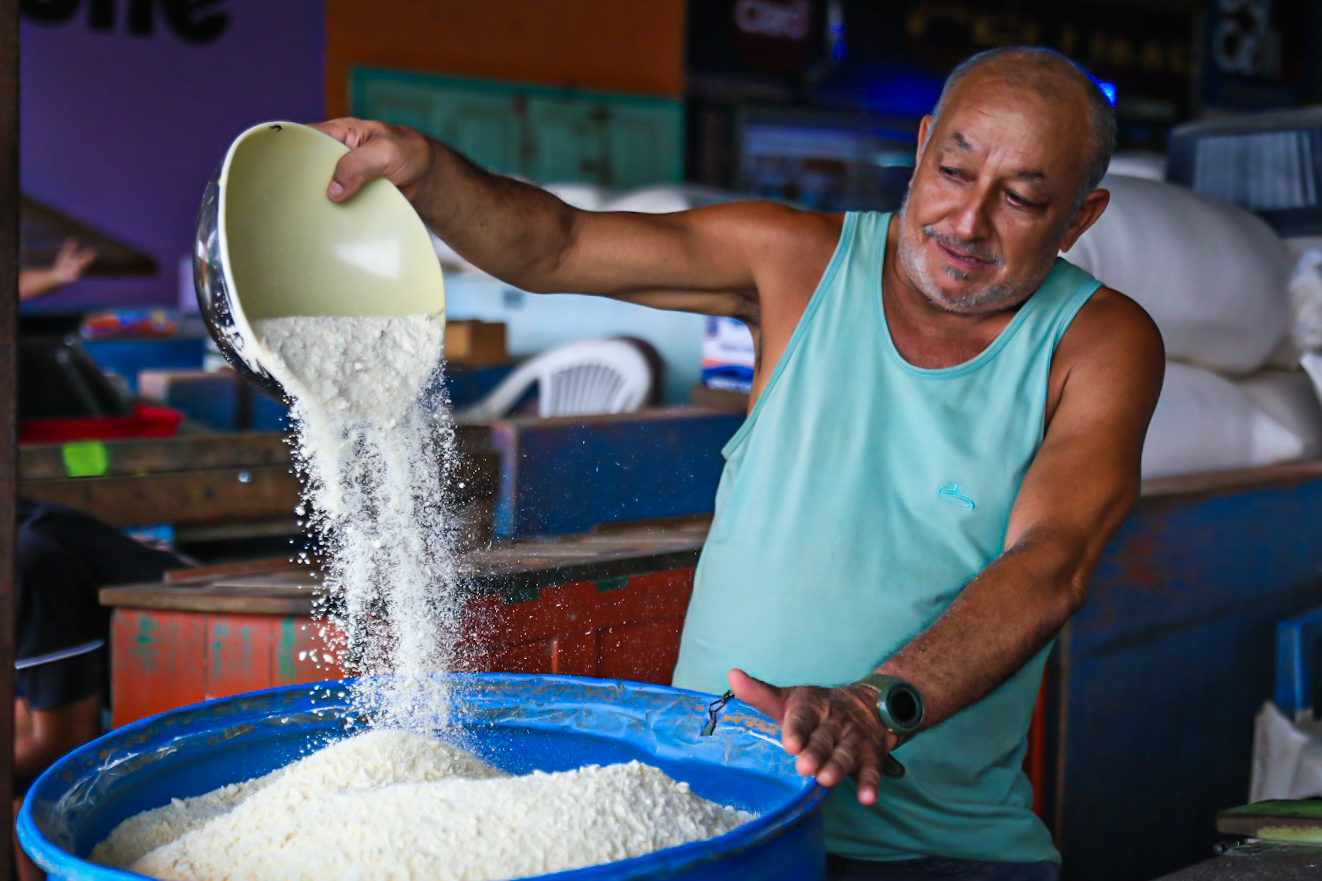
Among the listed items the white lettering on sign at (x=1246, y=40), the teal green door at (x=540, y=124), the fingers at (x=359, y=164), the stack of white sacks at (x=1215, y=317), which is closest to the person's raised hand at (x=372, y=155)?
the fingers at (x=359, y=164)

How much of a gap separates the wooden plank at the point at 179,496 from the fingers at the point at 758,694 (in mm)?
1875

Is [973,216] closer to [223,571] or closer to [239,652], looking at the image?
[239,652]

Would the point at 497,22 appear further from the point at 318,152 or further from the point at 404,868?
the point at 404,868

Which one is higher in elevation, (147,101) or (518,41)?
(518,41)

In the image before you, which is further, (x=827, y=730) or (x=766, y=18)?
(x=766, y=18)

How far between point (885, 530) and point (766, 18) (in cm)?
611

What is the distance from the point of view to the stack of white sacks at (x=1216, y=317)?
2.13m

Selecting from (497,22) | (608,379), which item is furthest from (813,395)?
(497,22)

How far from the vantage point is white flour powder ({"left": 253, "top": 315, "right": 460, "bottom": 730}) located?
1.06m

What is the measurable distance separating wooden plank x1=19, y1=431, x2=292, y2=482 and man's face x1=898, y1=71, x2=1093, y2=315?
4.93 feet

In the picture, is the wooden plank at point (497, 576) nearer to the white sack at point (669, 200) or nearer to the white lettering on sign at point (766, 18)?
the white sack at point (669, 200)

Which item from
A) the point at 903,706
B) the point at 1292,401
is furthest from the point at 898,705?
the point at 1292,401

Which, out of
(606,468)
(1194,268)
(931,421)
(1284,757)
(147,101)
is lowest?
(1284,757)

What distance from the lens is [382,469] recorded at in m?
1.12
